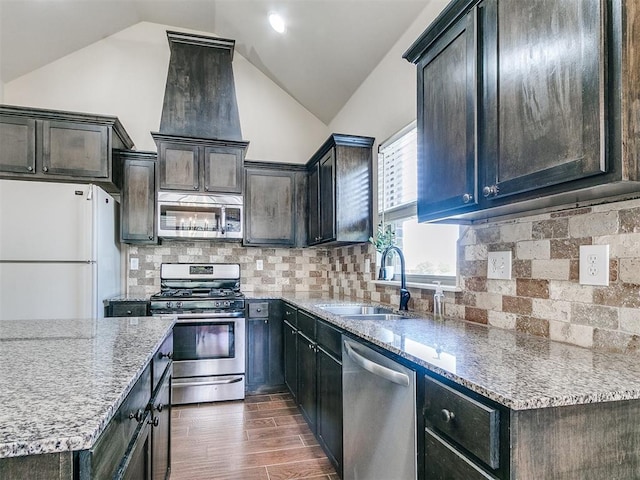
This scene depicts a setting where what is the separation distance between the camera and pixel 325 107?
4.12 m

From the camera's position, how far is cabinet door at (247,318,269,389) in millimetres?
3471

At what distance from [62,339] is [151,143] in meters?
2.97

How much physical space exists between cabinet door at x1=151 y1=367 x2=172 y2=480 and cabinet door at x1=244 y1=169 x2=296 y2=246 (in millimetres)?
2158

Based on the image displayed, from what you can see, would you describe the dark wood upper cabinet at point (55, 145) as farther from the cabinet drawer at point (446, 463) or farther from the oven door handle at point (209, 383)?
the cabinet drawer at point (446, 463)

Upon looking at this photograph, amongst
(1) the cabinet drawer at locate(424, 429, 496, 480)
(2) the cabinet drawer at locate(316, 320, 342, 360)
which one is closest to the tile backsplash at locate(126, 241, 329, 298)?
(2) the cabinet drawer at locate(316, 320, 342, 360)

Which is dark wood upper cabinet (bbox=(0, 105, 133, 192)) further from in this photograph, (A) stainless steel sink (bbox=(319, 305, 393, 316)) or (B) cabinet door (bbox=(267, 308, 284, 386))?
(A) stainless steel sink (bbox=(319, 305, 393, 316))

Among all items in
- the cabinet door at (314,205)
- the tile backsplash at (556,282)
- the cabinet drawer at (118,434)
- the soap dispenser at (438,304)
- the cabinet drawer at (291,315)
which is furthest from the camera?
the cabinet door at (314,205)

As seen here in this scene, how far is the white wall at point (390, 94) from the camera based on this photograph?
246 cm

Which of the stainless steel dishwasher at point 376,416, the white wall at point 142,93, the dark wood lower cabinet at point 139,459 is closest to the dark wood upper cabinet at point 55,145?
the white wall at point 142,93

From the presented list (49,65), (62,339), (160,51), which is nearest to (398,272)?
(62,339)

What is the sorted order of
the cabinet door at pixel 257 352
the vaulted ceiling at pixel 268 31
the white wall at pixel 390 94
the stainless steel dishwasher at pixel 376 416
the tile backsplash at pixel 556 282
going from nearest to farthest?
the tile backsplash at pixel 556 282 < the stainless steel dishwasher at pixel 376 416 < the white wall at pixel 390 94 < the vaulted ceiling at pixel 268 31 < the cabinet door at pixel 257 352

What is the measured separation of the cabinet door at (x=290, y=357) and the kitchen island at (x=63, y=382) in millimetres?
1469

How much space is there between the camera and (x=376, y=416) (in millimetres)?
1547

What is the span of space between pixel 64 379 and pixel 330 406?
1.50 metres
